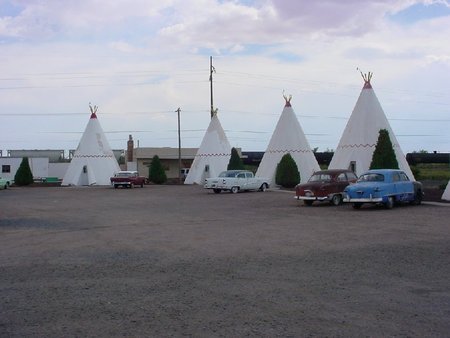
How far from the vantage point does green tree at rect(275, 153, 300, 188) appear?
37594 millimetres

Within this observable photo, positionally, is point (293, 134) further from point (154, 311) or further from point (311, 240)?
point (154, 311)

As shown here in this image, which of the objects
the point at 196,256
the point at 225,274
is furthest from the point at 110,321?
the point at 196,256

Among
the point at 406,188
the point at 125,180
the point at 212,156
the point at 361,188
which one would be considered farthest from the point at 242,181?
the point at 212,156

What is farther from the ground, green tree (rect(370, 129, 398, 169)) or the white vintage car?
green tree (rect(370, 129, 398, 169))

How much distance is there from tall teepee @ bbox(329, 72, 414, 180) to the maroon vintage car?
10.8 metres

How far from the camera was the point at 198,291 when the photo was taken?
7273 mm

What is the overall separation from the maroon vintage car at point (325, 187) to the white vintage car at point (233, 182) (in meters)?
10.3

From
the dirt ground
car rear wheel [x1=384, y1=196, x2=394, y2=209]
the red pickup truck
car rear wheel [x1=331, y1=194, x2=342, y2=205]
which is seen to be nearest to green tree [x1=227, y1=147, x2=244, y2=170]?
the red pickup truck

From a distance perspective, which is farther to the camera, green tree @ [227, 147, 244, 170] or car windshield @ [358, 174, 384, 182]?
green tree @ [227, 147, 244, 170]

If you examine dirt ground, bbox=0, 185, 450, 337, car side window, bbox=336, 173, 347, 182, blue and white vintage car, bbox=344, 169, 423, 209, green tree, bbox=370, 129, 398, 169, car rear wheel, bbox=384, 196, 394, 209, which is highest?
green tree, bbox=370, 129, 398, 169

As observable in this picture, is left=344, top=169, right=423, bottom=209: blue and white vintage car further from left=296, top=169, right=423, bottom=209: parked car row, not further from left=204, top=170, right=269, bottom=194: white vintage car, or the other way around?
left=204, top=170, right=269, bottom=194: white vintage car

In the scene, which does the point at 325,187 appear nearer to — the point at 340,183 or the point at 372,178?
the point at 340,183

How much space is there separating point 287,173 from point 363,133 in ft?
19.3

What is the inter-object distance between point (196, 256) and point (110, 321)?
4.30 meters
